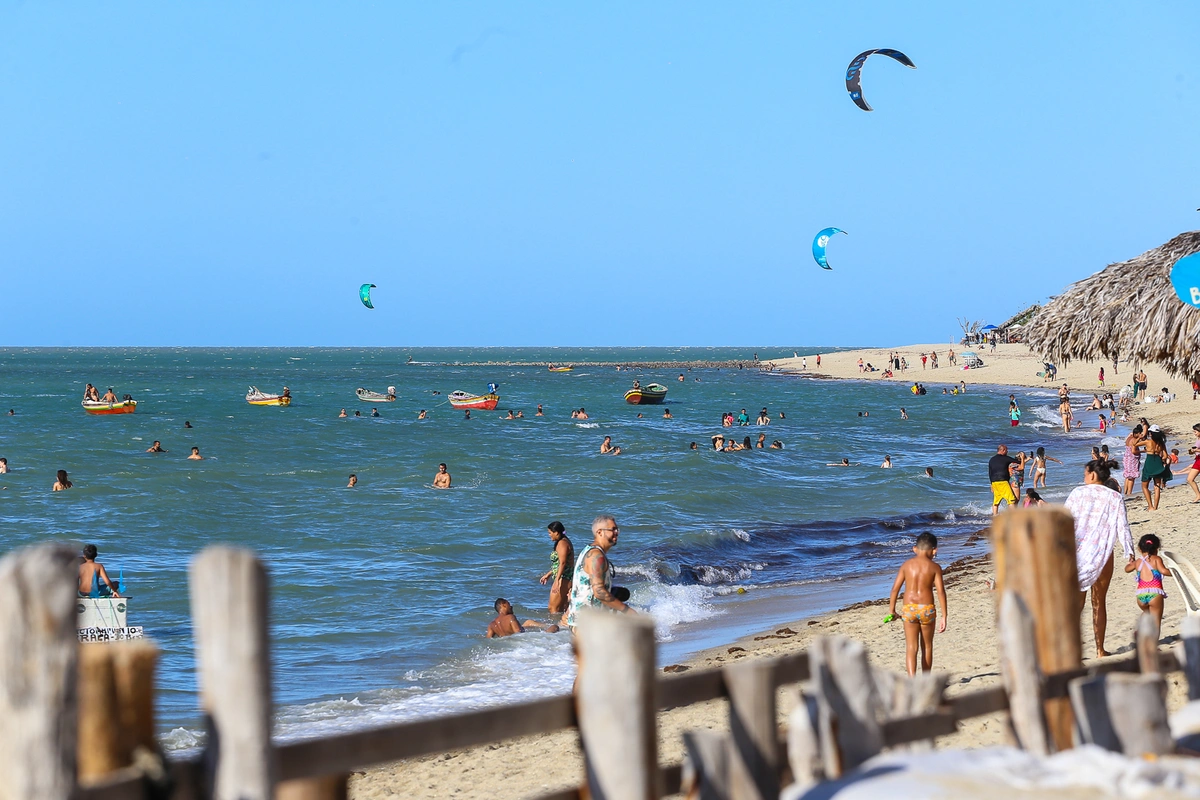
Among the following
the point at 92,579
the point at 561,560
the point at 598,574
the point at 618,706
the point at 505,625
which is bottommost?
the point at 505,625

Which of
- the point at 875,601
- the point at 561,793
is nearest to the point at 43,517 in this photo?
the point at 875,601

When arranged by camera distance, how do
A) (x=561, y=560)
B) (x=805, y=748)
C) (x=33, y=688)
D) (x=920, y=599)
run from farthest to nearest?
1. (x=561, y=560)
2. (x=920, y=599)
3. (x=805, y=748)
4. (x=33, y=688)

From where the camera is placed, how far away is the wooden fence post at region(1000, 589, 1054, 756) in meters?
3.62

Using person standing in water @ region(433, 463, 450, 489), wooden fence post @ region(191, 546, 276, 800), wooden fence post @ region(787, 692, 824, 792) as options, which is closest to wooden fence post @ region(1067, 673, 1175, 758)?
wooden fence post @ region(787, 692, 824, 792)

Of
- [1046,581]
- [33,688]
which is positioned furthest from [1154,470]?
[33,688]

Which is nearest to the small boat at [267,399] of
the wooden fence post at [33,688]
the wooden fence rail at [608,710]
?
→ the wooden fence rail at [608,710]

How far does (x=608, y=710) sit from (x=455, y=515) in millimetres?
21278

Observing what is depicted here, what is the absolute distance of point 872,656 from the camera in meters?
10.4

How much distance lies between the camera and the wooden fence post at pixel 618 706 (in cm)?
304

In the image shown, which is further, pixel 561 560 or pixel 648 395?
pixel 648 395

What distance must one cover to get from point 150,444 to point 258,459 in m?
6.86

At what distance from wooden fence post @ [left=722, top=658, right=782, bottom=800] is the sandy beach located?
Result: 232cm

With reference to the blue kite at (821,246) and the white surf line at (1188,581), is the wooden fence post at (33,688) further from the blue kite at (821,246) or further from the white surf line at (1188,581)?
the blue kite at (821,246)

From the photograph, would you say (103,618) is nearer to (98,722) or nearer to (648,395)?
(98,722)
